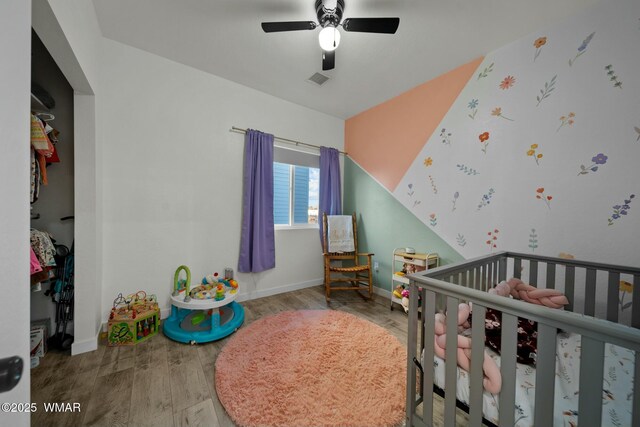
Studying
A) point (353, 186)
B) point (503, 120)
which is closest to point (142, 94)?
point (353, 186)

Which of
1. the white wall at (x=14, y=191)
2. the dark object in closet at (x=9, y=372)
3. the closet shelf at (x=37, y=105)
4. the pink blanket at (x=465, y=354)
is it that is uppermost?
the closet shelf at (x=37, y=105)

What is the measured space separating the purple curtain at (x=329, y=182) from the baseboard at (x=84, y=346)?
249 centimetres

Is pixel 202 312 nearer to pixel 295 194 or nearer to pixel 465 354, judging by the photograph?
pixel 295 194

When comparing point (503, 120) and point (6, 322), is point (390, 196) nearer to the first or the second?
point (503, 120)

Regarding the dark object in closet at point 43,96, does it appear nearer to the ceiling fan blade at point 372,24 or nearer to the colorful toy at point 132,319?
the colorful toy at point 132,319

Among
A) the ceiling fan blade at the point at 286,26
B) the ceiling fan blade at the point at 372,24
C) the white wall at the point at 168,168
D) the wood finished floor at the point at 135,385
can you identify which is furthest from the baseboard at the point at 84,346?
the ceiling fan blade at the point at 372,24

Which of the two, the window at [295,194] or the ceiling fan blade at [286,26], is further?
the window at [295,194]

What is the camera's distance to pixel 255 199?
2682 mm

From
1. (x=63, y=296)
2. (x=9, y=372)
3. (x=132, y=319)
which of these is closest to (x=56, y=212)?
(x=63, y=296)

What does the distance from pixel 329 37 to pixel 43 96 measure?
2.11 m

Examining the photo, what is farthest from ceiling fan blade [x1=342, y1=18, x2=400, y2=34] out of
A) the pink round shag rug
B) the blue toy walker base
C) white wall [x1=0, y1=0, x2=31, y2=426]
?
the blue toy walker base

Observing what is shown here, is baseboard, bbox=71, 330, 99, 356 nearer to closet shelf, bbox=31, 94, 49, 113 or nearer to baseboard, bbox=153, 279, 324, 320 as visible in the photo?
baseboard, bbox=153, 279, 324, 320

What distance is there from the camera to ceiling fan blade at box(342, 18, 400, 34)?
57.2 inches

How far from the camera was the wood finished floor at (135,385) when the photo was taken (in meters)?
1.21
